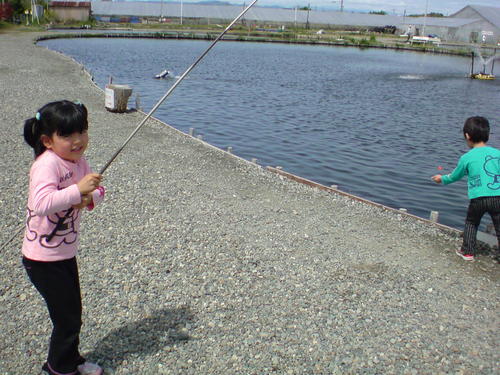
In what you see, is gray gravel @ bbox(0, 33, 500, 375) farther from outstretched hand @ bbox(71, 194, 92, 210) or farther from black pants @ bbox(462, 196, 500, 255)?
outstretched hand @ bbox(71, 194, 92, 210)

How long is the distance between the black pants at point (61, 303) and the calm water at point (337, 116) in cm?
818

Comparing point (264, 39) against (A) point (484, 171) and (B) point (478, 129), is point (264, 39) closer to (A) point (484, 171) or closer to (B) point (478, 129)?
(B) point (478, 129)

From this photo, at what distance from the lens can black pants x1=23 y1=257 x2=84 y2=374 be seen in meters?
2.98

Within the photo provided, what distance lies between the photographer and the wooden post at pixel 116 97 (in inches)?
558

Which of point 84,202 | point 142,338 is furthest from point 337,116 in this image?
point 84,202

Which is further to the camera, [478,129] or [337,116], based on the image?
[337,116]

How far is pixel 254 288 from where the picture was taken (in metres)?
4.85

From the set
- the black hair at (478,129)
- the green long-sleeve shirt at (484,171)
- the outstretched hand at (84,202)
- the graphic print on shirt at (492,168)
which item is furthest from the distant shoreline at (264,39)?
the outstretched hand at (84,202)

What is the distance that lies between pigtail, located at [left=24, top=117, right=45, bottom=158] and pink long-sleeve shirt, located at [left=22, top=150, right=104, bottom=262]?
0.07 metres

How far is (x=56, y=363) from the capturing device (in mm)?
3229

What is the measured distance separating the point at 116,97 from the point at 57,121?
12.0m

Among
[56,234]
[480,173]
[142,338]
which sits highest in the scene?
[480,173]

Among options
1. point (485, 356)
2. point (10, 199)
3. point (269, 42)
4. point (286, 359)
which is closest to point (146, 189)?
point (10, 199)

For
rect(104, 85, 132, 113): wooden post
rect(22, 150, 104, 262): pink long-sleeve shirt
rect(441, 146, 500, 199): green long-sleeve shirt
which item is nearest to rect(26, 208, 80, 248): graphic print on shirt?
rect(22, 150, 104, 262): pink long-sleeve shirt
